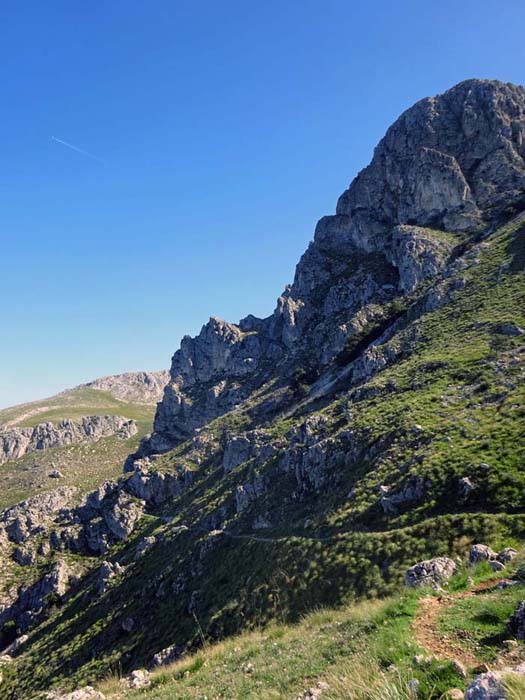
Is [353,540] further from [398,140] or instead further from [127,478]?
[398,140]

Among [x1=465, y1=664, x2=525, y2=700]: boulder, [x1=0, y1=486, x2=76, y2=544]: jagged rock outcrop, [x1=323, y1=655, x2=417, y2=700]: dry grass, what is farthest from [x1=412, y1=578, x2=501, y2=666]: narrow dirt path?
[x1=0, y1=486, x2=76, y2=544]: jagged rock outcrop

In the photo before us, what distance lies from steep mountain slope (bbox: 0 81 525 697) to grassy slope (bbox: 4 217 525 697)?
223 millimetres

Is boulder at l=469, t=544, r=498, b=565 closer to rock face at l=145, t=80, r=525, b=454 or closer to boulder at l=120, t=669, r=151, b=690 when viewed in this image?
boulder at l=120, t=669, r=151, b=690

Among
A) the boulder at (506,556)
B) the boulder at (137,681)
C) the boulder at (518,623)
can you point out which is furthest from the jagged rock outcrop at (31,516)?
the boulder at (518,623)

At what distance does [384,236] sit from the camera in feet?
380

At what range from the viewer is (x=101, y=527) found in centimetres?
8275

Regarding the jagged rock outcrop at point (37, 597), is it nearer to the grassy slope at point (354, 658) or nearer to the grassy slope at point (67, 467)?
the grassy slope at point (67, 467)

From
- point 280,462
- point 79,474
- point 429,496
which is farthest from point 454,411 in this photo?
point 79,474

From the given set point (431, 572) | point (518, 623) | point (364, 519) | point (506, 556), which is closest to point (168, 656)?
point (364, 519)

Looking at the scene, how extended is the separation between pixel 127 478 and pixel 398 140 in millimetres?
126866

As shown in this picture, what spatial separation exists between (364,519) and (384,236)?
100003mm

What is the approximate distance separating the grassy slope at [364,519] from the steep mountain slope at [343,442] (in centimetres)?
22

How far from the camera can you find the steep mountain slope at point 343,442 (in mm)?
29766

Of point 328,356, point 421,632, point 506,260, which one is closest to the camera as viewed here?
point 421,632
